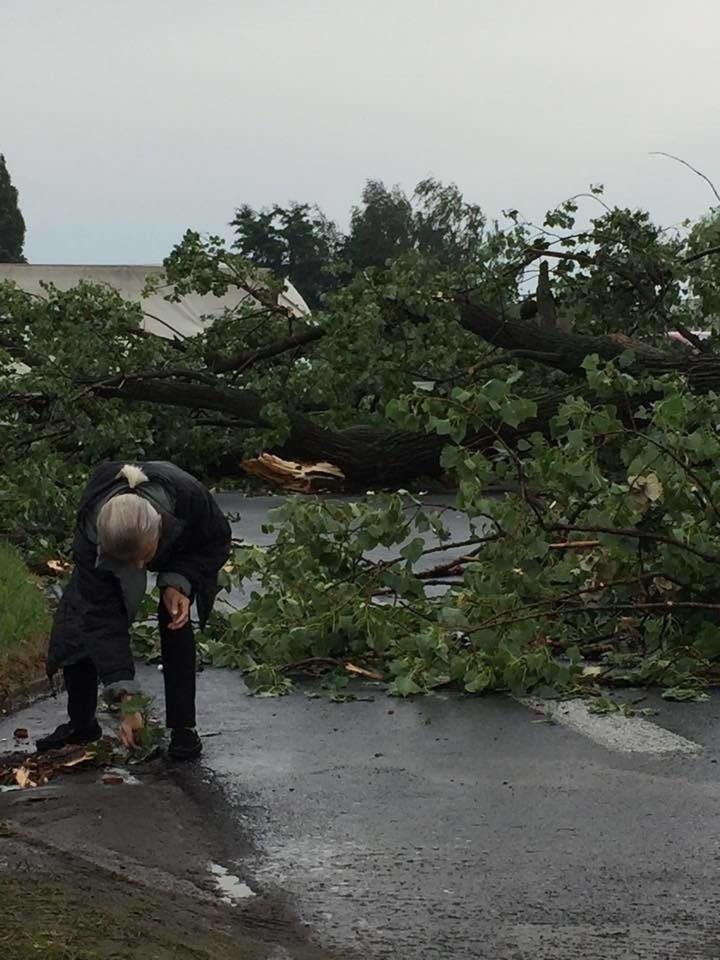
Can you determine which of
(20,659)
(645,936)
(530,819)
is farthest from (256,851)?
(20,659)

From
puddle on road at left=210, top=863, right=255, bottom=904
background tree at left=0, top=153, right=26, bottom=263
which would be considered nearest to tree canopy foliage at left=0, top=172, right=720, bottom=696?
puddle on road at left=210, top=863, right=255, bottom=904

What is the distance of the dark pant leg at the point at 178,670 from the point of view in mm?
6820

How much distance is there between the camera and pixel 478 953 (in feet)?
14.7

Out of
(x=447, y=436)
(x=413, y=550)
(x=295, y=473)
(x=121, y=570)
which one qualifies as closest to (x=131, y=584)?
(x=121, y=570)

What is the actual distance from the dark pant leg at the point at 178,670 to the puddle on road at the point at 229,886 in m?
1.52

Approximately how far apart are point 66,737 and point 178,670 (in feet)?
1.69

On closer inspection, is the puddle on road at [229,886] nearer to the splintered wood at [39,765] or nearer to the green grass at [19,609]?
the splintered wood at [39,765]

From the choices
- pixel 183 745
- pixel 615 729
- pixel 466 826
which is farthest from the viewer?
pixel 615 729

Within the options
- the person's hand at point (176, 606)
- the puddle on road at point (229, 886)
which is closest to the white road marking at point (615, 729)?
the person's hand at point (176, 606)

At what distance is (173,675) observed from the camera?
6.84 meters

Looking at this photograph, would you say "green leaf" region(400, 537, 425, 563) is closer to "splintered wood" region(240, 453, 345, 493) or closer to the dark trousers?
the dark trousers

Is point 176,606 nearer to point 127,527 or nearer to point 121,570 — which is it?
point 121,570

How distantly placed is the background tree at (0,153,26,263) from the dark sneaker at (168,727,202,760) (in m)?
77.5

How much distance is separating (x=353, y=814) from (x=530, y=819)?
1.93 feet
